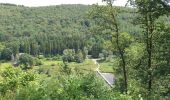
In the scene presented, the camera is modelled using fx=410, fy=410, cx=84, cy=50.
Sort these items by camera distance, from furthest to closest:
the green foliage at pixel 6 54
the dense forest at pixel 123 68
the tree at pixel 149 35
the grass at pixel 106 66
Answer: the green foliage at pixel 6 54 → the grass at pixel 106 66 → the tree at pixel 149 35 → the dense forest at pixel 123 68

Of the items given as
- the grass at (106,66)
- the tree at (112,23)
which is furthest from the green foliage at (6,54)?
the tree at (112,23)

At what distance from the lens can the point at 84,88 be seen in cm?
1641

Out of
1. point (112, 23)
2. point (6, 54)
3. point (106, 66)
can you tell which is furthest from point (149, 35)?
point (6, 54)

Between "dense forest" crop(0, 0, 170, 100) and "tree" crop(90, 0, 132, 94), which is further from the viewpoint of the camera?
"tree" crop(90, 0, 132, 94)

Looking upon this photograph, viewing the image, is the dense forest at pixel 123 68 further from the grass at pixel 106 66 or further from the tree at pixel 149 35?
the grass at pixel 106 66

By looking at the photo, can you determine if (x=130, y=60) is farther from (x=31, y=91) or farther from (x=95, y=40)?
(x=95, y=40)

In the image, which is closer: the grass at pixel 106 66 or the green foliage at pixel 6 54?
the grass at pixel 106 66

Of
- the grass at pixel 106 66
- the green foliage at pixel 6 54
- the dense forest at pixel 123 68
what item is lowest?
the grass at pixel 106 66

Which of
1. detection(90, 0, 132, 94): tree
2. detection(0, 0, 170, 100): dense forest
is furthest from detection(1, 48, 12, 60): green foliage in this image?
detection(90, 0, 132, 94): tree

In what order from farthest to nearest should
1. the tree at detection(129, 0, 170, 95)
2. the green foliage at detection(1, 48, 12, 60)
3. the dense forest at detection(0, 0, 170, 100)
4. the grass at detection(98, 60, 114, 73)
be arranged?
the green foliage at detection(1, 48, 12, 60) → the grass at detection(98, 60, 114, 73) → the tree at detection(129, 0, 170, 95) → the dense forest at detection(0, 0, 170, 100)

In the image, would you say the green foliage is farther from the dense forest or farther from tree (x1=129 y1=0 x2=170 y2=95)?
tree (x1=129 y1=0 x2=170 y2=95)

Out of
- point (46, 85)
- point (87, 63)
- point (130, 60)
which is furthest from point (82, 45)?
point (46, 85)

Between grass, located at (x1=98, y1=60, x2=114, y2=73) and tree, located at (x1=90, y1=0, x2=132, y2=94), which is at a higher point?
tree, located at (x1=90, y1=0, x2=132, y2=94)

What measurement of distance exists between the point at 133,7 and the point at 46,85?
1025 cm
